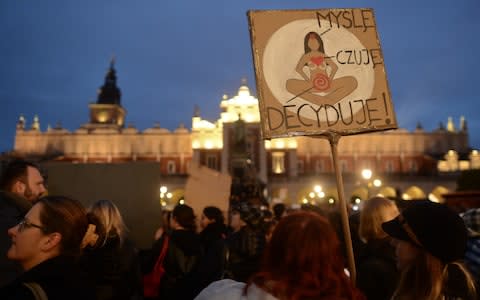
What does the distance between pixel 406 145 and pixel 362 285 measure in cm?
5954

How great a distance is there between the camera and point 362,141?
5644cm

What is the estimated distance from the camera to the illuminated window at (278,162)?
50.7 meters

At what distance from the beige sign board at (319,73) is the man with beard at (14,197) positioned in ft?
5.98

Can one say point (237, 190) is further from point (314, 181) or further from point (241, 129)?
point (314, 181)

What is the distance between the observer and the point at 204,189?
8.89 m

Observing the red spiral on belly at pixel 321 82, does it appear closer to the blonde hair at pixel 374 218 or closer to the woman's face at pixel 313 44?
the woman's face at pixel 313 44

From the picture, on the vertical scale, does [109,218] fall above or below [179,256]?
above

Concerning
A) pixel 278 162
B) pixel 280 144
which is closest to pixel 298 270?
pixel 278 162

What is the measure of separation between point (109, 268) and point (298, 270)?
206 cm

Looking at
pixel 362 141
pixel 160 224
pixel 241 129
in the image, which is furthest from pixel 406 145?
pixel 160 224

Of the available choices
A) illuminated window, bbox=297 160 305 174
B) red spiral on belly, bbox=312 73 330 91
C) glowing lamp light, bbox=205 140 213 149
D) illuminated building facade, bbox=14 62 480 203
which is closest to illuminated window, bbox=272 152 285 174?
illuminated building facade, bbox=14 62 480 203

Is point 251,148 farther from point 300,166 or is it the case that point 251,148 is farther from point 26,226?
point 26,226

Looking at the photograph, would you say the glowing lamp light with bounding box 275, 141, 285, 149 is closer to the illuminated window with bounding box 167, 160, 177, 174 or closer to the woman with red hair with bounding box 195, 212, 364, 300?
the illuminated window with bounding box 167, 160, 177, 174

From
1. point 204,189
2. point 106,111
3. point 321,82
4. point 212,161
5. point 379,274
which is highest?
point 106,111
